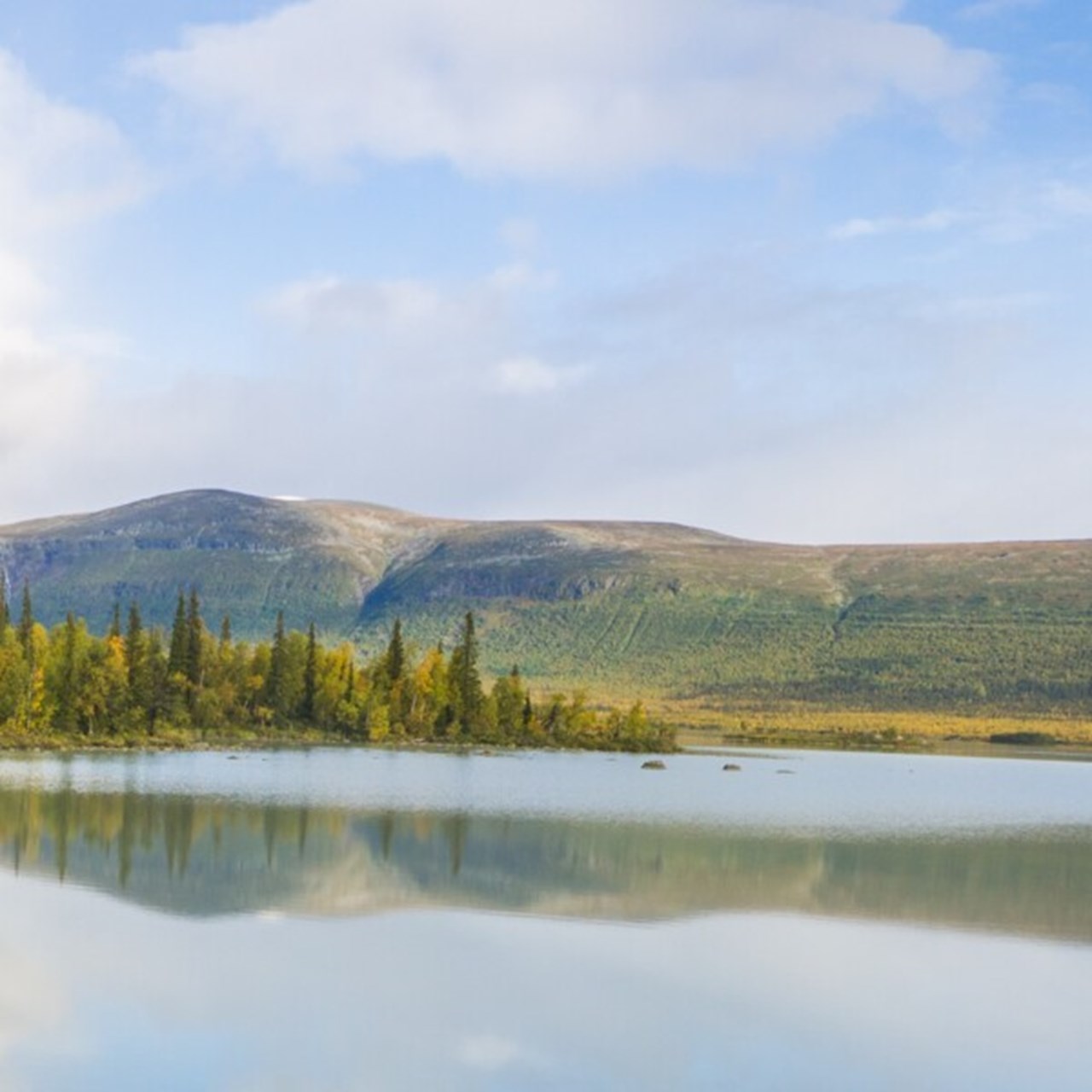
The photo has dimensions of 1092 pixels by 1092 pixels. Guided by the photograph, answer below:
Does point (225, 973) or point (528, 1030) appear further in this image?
point (225, 973)

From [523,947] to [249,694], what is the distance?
101079 millimetres

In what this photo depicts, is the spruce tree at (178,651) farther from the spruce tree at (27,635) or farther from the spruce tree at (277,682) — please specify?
the spruce tree at (27,635)

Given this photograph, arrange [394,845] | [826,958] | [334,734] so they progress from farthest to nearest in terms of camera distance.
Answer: [334,734], [394,845], [826,958]

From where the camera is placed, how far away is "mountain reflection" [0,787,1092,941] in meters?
38.5

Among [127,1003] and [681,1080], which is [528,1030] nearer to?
[681,1080]

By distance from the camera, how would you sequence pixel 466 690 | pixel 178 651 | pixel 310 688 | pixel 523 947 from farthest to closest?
pixel 466 690
pixel 310 688
pixel 178 651
pixel 523 947

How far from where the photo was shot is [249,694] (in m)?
130

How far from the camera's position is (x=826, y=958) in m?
A: 33.0

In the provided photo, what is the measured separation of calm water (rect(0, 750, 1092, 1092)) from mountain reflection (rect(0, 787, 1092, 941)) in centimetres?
19

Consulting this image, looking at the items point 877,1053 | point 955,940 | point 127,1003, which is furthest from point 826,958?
point 127,1003

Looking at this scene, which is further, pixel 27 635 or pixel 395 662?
pixel 395 662

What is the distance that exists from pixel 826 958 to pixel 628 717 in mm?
106130

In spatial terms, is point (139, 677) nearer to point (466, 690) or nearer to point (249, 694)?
point (249, 694)

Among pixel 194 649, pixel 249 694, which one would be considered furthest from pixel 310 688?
pixel 194 649
